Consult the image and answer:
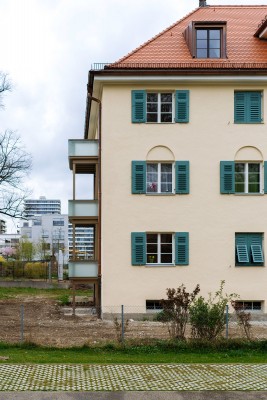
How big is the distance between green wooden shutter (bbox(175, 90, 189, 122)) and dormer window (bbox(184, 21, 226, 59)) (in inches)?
77.8

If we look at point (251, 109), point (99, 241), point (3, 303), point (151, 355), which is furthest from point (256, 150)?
point (3, 303)

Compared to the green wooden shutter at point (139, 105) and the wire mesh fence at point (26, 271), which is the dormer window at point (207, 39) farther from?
the wire mesh fence at point (26, 271)

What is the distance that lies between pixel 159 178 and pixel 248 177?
3.46 meters

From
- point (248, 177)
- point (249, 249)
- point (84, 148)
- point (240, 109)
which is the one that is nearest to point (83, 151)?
point (84, 148)

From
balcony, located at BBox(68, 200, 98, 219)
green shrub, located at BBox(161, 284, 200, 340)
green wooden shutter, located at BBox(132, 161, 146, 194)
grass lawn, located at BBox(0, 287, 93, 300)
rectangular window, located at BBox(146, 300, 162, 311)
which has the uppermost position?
green wooden shutter, located at BBox(132, 161, 146, 194)

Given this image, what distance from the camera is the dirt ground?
53.3 feet

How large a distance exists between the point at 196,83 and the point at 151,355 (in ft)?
39.5

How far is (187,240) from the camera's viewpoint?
21844 mm

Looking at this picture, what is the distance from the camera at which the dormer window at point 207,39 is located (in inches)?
907

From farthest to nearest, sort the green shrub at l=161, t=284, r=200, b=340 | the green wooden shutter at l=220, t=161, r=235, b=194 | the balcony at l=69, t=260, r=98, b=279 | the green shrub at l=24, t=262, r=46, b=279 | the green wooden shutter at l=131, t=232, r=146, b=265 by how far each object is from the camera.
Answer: the green shrub at l=24, t=262, r=46, b=279, the balcony at l=69, t=260, r=98, b=279, the green wooden shutter at l=220, t=161, r=235, b=194, the green wooden shutter at l=131, t=232, r=146, b=265, the green shrub at l=161, t=284, r=200, b=340

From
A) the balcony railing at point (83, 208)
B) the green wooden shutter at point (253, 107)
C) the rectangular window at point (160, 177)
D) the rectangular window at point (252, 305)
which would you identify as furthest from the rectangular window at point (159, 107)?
the rectangular window at point (252, 305)

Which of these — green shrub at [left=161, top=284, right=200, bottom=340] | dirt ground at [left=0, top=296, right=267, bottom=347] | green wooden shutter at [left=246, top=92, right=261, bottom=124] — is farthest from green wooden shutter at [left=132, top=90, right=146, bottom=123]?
green shrub at [left=161, top=284, right=200, bottom=340]

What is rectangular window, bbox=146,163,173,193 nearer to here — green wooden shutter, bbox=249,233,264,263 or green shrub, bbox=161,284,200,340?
green wooden shutter, bbox=249,233,264,263

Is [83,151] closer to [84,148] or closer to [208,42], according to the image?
[84,148]
